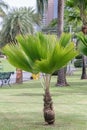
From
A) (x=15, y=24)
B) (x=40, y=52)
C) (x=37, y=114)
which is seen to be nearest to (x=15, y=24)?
(x=15, y=24)

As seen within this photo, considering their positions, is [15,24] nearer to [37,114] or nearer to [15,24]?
[15,24]

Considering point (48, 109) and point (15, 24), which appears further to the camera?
point (15, 24)

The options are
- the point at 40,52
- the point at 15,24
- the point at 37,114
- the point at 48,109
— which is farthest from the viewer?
the point at 15,24

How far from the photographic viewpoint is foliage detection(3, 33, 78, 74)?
901 cm

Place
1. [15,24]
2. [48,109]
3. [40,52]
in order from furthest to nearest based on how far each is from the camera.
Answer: [15,24], [48,109], [40,52]

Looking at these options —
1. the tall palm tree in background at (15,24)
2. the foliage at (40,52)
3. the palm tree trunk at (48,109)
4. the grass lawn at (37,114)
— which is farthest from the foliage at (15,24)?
the palm tree trunk at (48,109)

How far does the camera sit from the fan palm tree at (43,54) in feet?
29.6

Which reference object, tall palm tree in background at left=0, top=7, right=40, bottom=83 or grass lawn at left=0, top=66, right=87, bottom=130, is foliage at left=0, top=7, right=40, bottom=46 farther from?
grass lawn at left=0, top=66, right=87, bottom=130

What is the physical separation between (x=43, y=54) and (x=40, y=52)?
0.08 meters

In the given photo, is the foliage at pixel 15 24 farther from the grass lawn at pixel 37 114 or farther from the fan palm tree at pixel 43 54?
the fan palm tree at pixel 43 54

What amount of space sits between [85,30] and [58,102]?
15.3m

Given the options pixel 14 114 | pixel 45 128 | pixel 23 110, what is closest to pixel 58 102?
pixel 23 110

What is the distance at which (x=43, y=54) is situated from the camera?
9047mm

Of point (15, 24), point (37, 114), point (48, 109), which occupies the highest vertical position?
point (48, 109)
